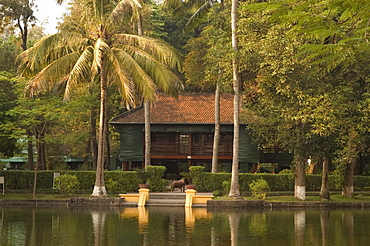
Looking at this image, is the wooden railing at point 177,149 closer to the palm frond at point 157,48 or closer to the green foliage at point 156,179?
the green foliage at point 156,179

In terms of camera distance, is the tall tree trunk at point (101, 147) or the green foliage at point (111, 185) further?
the green foliage at point (111, 185)

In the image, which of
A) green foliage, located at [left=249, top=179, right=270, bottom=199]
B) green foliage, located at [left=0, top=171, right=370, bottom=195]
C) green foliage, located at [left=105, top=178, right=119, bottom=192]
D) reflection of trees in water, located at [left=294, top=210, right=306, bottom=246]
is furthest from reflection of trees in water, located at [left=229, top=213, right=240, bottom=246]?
green foliage, located at [left=105, top=178, right=119, bottom=192]

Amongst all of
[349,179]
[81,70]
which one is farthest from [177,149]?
[81,70]

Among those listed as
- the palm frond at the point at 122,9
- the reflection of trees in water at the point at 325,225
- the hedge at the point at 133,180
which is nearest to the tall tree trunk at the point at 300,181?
the hedge at the point at 133,180

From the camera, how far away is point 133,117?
42.1m

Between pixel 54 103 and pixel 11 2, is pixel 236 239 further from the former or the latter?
pixel 11 2

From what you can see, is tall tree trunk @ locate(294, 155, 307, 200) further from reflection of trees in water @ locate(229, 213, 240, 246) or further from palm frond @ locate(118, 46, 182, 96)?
palm frond @ locate(118, 46, 182, 96)

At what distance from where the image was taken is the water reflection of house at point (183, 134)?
1626 inches

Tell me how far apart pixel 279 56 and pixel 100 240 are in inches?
627

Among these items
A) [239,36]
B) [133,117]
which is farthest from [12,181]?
[239,36]

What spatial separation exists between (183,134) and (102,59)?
15819mm

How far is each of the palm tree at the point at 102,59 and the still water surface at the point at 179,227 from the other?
5.69 m

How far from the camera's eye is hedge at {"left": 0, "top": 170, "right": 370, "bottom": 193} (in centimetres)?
3369

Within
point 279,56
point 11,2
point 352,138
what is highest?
point 11,2
